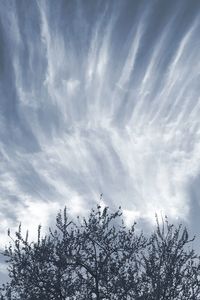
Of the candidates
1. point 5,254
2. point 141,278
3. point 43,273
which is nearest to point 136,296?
point 141,278

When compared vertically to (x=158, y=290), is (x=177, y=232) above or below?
above

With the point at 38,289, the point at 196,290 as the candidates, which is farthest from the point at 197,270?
the point at 38,289

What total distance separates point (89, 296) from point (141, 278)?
318 centimetres

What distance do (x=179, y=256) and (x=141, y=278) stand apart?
247cm

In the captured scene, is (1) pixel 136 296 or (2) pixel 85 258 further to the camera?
(2) pixel 85 258

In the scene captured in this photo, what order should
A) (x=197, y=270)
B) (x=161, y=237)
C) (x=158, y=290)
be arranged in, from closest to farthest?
(x=158, y=290) → (x=197, y=270) → (x=161, y=237)

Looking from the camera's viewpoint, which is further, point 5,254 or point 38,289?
point 5,254

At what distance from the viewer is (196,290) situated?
694 inches

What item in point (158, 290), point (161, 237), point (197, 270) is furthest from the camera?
point (161, 237)

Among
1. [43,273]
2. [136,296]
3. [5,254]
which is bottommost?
[136,296]

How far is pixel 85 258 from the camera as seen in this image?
19.6m

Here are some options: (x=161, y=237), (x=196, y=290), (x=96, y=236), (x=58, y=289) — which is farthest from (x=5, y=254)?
(x=196, y=290)

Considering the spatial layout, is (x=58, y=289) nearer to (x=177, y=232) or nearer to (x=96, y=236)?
(x=96, y=236)

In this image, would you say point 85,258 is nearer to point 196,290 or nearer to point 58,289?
point 58,289
